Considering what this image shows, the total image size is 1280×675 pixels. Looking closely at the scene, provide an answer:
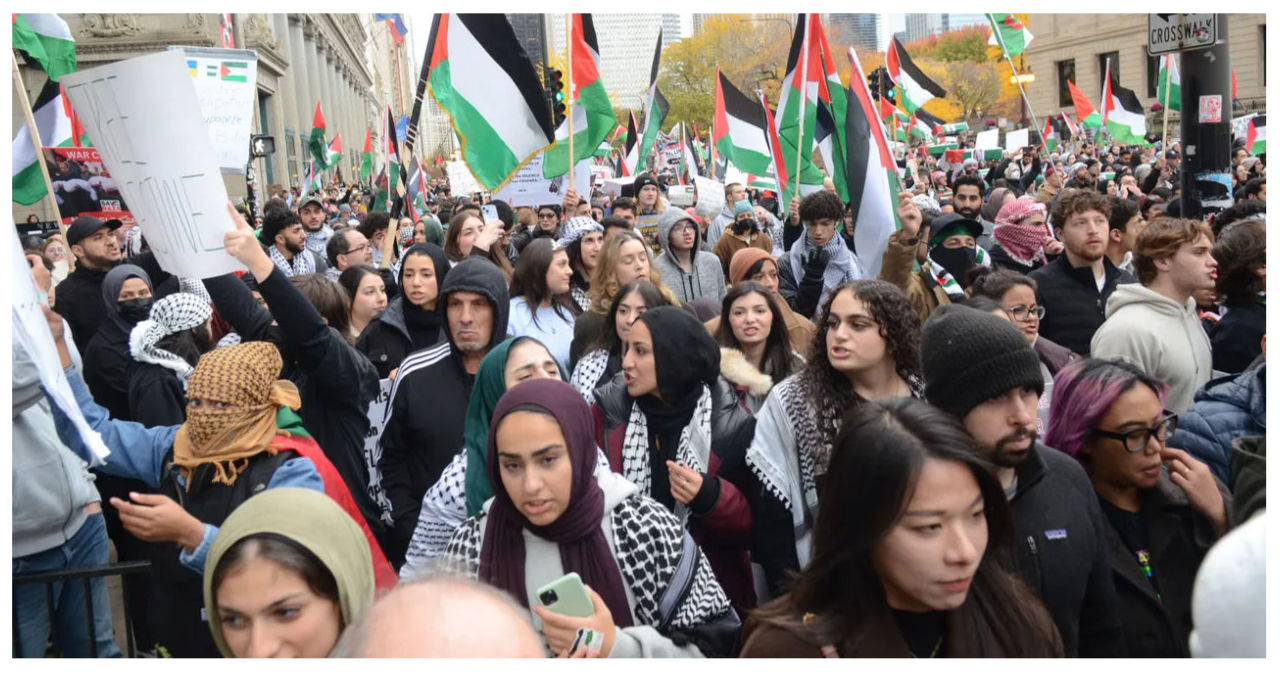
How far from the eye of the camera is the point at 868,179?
20.1 ft

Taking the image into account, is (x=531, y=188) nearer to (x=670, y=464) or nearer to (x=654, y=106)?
(x=670, y=464)

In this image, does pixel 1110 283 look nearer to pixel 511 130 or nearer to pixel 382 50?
pixel 511 130

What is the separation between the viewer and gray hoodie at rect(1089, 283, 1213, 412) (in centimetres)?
413

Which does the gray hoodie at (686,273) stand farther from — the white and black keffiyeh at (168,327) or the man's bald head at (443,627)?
the man's bald head at (443,627)

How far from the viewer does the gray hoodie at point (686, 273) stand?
7488 mm

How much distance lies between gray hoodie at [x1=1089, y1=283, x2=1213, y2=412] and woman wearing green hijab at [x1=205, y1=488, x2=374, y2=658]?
9.96 feet

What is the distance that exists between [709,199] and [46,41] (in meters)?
6.61

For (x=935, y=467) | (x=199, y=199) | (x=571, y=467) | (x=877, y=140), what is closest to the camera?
(x=935, y=467)

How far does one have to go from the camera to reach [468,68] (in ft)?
23.9

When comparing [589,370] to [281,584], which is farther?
[589,370]

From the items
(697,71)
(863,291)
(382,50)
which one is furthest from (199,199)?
(382,50)

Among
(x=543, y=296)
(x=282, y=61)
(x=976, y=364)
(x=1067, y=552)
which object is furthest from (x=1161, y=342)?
(x=282, y=61)

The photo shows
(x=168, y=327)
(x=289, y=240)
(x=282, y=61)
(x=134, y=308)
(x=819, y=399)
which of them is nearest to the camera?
(x=819, y=399)

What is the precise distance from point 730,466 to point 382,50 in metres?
127
